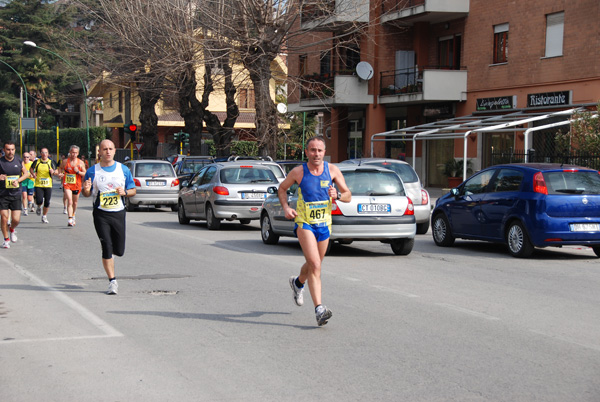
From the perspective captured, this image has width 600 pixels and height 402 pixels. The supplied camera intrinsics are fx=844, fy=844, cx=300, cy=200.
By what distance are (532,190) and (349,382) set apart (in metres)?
8.58

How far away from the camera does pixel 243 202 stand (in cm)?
1905

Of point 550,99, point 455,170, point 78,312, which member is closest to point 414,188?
point 78,312

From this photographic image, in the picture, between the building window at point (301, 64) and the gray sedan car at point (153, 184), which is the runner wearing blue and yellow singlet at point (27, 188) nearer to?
the gray sedan car at point (153, 184)

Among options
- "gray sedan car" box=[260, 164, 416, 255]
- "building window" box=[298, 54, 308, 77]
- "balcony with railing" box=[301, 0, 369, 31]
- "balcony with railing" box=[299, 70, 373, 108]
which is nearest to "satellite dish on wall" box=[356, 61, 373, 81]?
"balcony with railing" box=[299, 70, 373, 108]

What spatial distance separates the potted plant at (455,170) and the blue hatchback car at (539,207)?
57.6 feet

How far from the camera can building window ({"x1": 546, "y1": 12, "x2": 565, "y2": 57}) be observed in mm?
28273

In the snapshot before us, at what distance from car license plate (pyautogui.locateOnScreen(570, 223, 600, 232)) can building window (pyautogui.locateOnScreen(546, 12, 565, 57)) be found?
53.6 feet

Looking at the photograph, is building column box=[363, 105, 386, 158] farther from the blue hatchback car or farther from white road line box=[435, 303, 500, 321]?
white road line box=[435, 303, 500, 321]

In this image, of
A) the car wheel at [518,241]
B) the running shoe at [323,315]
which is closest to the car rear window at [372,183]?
the car wheel at [518,241]

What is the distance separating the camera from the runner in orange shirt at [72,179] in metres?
19.9

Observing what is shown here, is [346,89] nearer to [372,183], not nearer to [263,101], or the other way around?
[263,101]

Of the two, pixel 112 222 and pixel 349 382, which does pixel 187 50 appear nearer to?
pixel 112 222

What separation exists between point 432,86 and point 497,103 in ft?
10.1

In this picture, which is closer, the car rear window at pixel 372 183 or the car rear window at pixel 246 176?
the car rear window at pixel 372 183
